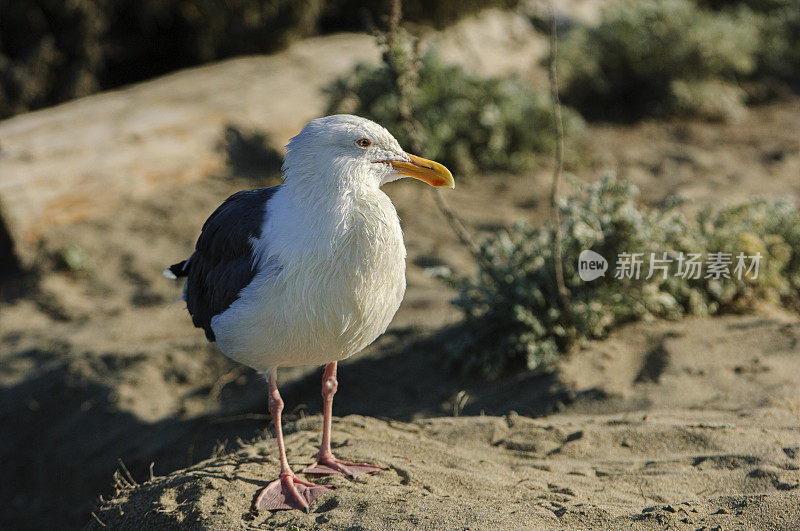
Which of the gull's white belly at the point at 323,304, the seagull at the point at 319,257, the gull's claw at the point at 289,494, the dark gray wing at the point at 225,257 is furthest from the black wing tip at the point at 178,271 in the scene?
the gull's claw at the point at 289,494

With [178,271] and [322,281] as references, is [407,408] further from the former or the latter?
[322,281]

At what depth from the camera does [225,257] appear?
152 inches

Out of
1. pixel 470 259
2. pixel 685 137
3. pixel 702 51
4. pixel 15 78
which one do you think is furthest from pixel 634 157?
pixel 15 78

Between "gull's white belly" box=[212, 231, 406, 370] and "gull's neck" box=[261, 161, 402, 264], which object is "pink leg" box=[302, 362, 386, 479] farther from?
"gull's neck" box=[261, 161, 402, 264]

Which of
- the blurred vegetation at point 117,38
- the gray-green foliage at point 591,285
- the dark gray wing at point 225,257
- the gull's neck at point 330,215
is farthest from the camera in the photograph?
the blurred vegetation at point 117,38

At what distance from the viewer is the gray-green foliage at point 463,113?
28.5 ft

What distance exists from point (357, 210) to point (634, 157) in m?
7.13

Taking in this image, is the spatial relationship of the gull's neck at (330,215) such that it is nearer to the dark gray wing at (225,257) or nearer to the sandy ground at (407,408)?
the dark gray wing at (225,257)

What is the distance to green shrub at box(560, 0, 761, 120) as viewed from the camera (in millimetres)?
10430

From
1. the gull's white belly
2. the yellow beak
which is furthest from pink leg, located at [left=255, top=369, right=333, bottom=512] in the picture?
the yellow beak

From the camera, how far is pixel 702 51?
34.0 feet

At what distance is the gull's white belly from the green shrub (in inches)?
326

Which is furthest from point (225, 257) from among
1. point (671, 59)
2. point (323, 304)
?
point (671, 59)

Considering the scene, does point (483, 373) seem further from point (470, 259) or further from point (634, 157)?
point (634, 157)
